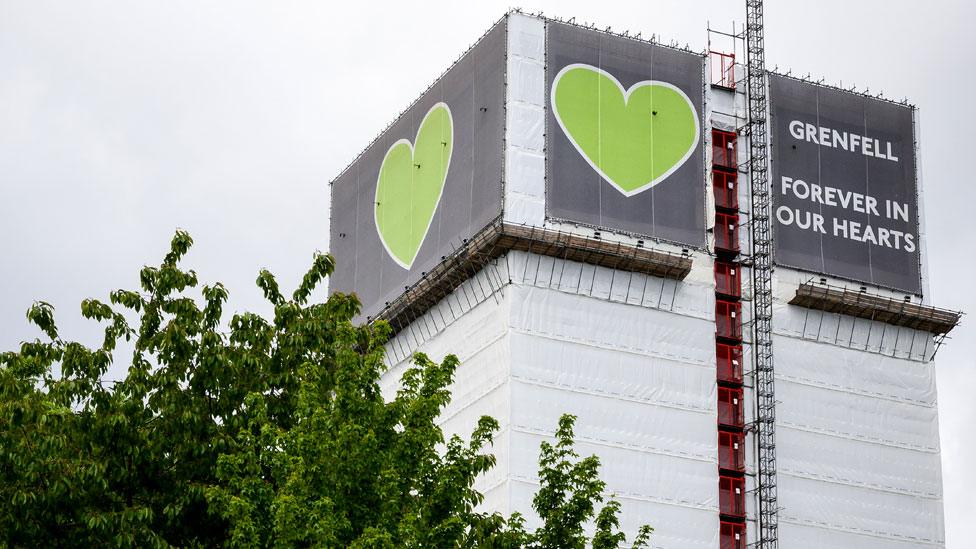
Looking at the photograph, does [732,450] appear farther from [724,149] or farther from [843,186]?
Answer: [724,149]

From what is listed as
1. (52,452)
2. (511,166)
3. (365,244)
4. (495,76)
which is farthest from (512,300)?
(52,452)

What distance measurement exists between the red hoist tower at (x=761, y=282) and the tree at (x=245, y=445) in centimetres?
4899

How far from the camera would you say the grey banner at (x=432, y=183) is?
90375 millimetres

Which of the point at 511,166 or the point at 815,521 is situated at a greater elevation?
the point at 511,166

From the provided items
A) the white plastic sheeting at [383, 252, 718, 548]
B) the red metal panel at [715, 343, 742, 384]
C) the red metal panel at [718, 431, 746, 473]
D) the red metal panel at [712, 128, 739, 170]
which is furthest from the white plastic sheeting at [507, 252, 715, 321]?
the red metal panel at [712, 128, 739, 170]

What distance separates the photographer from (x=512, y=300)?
284 ft

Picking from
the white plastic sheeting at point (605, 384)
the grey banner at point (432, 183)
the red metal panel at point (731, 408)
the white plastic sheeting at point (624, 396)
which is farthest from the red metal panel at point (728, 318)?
the grey banner at point (432, 183)

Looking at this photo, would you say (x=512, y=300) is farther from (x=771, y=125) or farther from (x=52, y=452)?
(x=52, y=452)

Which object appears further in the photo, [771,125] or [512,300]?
[771,125]

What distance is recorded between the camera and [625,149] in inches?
3590

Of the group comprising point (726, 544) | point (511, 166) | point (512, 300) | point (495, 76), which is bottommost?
point (726, 544)

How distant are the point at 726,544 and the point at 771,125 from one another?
23145mm

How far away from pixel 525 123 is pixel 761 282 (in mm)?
14821

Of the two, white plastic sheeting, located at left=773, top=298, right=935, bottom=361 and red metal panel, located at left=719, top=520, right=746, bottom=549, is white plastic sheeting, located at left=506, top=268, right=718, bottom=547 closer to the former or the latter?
red metal panel, located at left=719, top=520, right=746, bottom=549
